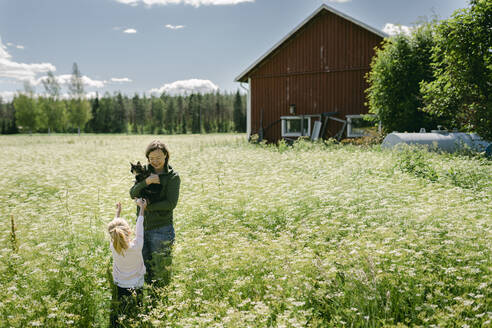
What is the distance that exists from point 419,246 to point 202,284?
104 inches

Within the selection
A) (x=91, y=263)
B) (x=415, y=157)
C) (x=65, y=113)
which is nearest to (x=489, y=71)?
(x=415, y=157)

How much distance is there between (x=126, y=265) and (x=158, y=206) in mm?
774

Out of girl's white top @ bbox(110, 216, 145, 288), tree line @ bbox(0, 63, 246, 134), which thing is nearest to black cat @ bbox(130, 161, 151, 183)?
girl's white top @ bbox(110, 216, 145, 288)

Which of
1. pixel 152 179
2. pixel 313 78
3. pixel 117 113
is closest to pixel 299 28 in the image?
pixel 313 78

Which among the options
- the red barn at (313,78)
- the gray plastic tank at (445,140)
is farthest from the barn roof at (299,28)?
the gray plastic tank at (445,140)

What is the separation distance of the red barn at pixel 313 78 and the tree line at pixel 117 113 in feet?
172

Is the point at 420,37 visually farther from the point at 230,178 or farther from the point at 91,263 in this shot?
the point at 91,263

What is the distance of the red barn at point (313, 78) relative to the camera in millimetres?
19109

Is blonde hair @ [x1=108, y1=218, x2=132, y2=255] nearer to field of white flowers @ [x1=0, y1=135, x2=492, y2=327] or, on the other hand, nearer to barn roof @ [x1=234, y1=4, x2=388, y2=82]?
field of white flowers @ [x1=0, y1=135, x2=492, y2=327]

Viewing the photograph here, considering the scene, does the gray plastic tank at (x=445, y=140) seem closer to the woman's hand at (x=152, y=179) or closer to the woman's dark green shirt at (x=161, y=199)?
the woman's dark green shirt at (x=161, y=199)

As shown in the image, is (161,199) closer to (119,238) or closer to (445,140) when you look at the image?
(119,238)

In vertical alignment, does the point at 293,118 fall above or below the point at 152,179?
above

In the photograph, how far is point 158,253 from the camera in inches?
176

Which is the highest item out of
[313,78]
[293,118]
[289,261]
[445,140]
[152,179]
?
[313,78]
